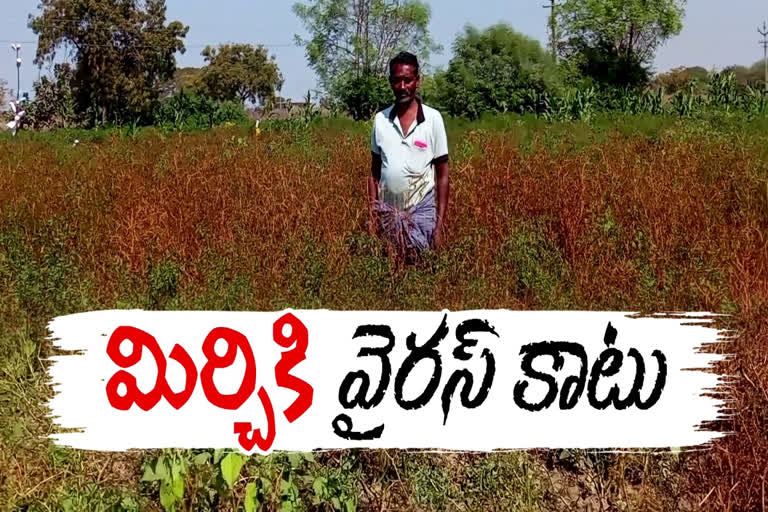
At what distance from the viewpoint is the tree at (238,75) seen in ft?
186

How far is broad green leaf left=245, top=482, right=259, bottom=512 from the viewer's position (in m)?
2.06

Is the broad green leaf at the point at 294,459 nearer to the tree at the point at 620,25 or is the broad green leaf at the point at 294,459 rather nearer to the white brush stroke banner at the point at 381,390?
the white brush stroke banner at the point at 381,390

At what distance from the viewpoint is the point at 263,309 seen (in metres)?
3.02

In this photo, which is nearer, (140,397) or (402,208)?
(140,397)

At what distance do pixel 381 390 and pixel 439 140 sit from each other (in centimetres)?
153

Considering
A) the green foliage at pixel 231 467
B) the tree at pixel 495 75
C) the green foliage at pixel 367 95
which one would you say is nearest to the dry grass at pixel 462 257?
the green foliage at pixel 231 467

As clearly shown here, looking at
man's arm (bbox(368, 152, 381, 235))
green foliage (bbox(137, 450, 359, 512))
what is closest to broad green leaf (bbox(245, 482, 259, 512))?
green foliage (bbox(137, 450, 359, 512))

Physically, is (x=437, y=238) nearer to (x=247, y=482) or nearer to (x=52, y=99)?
(x=247, y=482)

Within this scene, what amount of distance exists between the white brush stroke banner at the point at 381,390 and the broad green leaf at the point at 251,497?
0.10 m

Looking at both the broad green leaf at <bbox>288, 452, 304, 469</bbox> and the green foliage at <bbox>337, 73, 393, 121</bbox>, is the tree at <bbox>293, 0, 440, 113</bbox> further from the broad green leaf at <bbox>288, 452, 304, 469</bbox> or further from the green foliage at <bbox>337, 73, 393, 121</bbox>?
the broad green leaf at <bbox>288, 452, 304, 469</bbox>

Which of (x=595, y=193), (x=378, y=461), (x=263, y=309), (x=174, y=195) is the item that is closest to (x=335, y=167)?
(x=174, y=195)

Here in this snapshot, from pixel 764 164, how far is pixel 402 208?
3089mm

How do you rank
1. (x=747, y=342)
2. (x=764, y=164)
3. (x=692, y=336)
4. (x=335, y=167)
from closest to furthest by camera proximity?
1. (x=692, y=336)
2. (x=747, y=342)
3. (x=764, y=164)
4. (x=335, y=167)

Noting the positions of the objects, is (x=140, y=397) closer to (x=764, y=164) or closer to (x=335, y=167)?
(x=335, y=167)
